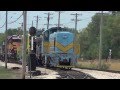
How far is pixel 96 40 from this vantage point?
10438 cm

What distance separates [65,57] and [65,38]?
1734 millimetres
